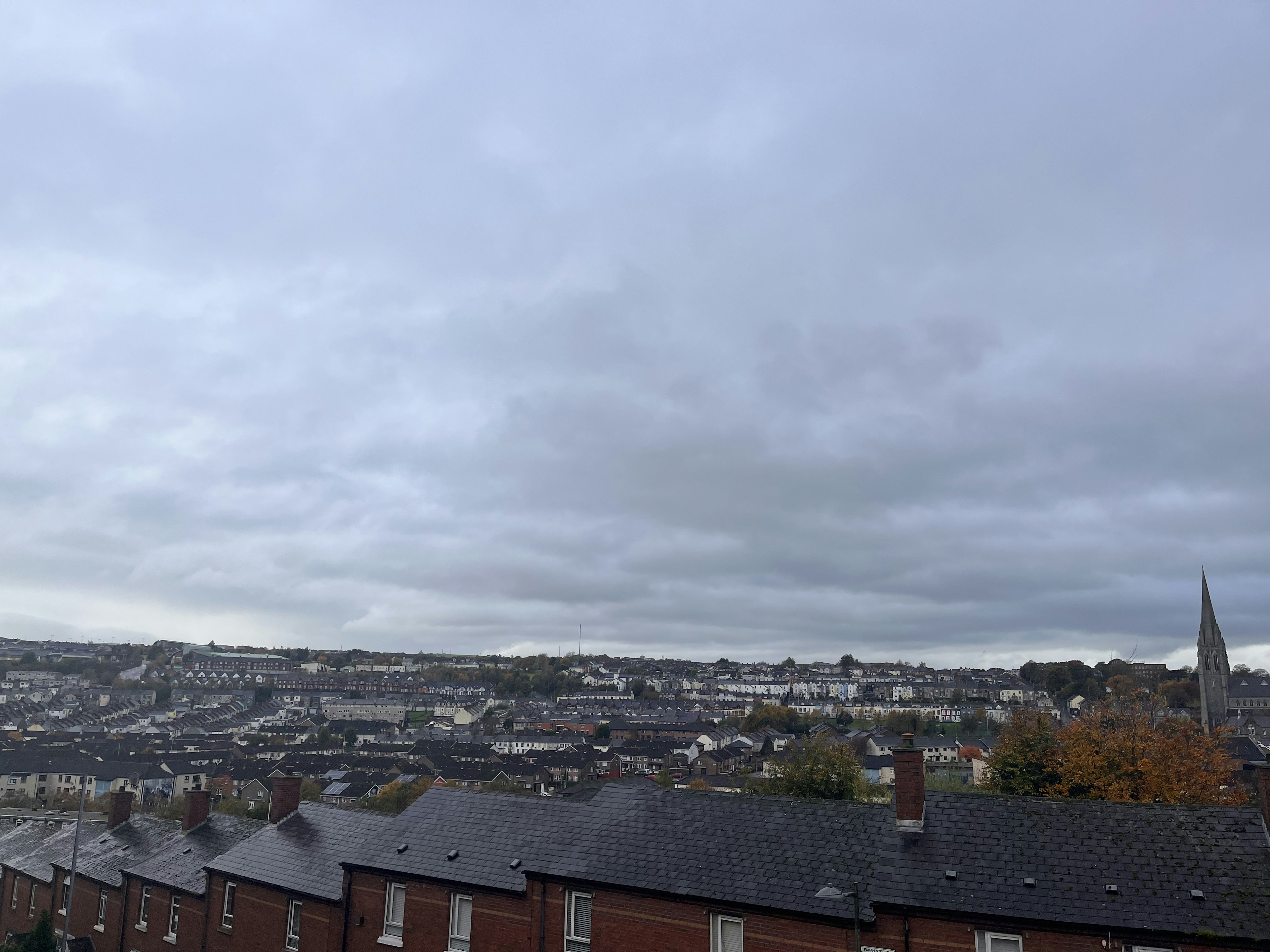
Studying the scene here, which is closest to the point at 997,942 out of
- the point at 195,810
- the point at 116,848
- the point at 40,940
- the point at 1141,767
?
the point at 1141,767

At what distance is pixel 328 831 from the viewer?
94.6 ft

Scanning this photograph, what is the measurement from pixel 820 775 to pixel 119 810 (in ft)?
120

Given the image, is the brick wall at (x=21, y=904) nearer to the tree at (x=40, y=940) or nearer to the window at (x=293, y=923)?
the tree at (x=40, y=940)

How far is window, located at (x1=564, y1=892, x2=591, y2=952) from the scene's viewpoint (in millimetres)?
20219

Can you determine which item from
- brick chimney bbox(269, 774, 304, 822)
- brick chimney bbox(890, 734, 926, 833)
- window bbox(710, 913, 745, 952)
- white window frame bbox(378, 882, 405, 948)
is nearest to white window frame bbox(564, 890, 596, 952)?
window bbox(710, 913, 745, 952)

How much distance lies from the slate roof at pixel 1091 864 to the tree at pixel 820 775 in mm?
31501

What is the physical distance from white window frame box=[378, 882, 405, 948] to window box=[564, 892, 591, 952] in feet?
17.7

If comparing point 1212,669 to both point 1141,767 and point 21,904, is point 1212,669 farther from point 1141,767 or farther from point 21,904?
point 21,904

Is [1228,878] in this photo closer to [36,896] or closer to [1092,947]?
[1092,947]

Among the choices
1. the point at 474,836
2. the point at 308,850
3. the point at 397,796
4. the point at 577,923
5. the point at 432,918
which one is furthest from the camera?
the point at 397,796

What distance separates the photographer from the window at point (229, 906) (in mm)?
28125

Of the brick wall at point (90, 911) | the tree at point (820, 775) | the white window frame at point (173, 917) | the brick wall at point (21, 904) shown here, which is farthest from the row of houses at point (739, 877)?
the tree at point (820, 775)

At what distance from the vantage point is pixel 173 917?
3053 cm

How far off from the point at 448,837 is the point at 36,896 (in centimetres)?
2656
